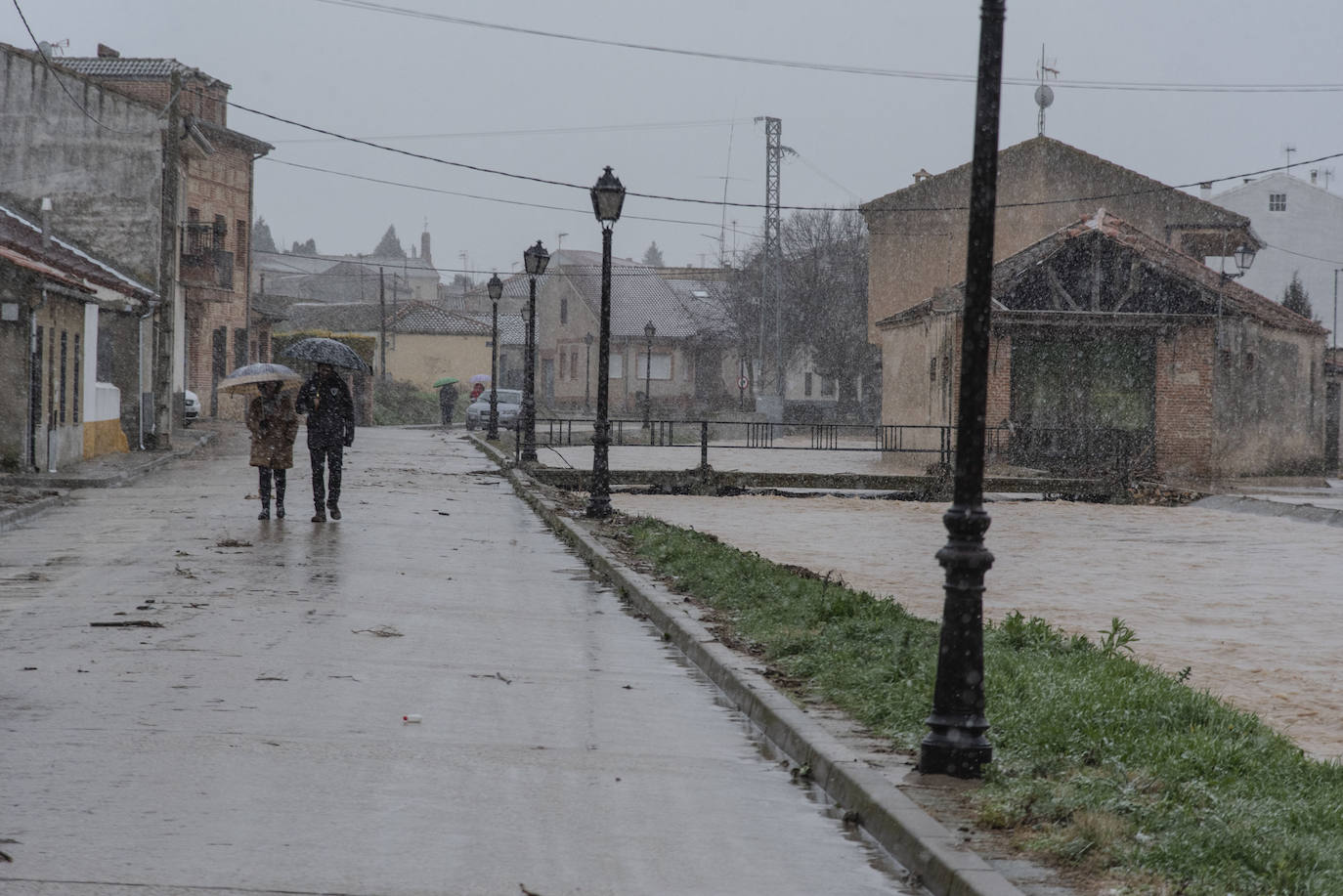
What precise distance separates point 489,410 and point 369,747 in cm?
4838

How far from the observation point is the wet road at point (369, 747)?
497cm

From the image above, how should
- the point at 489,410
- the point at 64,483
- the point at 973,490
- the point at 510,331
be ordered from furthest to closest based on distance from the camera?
the point at 510,331 → the point at 489,410 → the point at 64,483 → the point at 973,490

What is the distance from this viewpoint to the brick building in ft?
149

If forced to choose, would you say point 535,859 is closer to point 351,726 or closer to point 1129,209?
point 351,726

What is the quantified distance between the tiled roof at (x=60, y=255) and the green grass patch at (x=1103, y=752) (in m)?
18.9

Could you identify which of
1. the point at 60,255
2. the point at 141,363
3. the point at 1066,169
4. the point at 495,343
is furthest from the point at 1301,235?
the point at 60,255

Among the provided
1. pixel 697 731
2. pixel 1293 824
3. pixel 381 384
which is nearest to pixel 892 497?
pixel 697 731

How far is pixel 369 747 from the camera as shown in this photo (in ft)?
21.7

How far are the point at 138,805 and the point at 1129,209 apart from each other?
143 ft

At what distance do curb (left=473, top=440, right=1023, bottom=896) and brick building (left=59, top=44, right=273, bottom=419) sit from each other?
34022mm

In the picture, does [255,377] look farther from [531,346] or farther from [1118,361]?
[1118,361]

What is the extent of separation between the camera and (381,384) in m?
70.1

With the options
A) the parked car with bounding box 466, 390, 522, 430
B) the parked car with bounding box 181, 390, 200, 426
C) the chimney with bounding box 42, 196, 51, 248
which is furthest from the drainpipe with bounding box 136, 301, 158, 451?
Result: the parked car with bounding box 466, 390, 522, 430

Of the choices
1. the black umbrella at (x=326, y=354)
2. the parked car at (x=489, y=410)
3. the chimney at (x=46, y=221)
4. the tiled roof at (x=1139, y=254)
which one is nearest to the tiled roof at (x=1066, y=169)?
the tiled roof at (x=1139, y=254)
